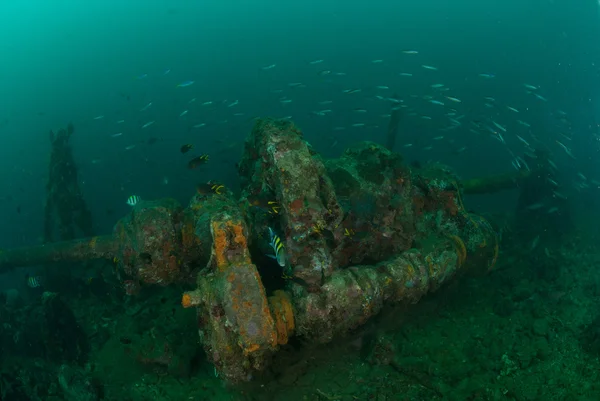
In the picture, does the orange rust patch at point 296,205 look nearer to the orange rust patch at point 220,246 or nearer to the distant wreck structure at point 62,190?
the orange rust patch at point 220,246

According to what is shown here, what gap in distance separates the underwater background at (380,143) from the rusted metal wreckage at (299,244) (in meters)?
0.94

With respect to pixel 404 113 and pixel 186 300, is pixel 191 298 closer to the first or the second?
pixel 186 300

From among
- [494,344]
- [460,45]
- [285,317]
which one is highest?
[285,317]

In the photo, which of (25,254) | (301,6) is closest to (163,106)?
(25,254)

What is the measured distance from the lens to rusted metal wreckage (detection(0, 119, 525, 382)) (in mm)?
4969

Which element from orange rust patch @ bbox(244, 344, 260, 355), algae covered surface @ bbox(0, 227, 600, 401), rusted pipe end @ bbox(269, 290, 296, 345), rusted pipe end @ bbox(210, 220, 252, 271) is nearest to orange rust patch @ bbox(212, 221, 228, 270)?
rusted pipe end @ bbox(210, 220, 252, 271)

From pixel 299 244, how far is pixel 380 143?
29938 mm

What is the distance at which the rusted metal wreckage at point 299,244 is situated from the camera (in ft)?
16.3

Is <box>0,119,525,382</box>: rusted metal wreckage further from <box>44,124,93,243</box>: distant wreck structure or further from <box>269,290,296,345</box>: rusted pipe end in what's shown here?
<box>44,124,93,243</box>: distant wreck structure

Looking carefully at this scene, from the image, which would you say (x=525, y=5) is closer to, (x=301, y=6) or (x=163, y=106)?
(x=301, y=6)

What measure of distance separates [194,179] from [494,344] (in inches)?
956

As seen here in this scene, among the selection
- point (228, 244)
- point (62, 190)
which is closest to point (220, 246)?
point (228, 244)

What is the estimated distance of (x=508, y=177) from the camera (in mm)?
13430

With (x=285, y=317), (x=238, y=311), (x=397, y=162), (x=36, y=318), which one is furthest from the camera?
(x=36, y=318)
